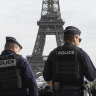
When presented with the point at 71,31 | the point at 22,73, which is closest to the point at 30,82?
the point at 22,73

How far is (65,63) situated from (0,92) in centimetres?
114

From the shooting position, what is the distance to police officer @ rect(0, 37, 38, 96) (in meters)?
6.08

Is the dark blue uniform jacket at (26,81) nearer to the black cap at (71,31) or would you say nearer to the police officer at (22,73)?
the police officer at (22,73)

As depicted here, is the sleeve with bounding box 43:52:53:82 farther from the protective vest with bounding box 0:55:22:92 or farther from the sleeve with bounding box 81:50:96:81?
the sleeve with bounding box 81:50:96:81

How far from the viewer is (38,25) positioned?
243ft

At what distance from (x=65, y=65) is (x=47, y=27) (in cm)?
6872

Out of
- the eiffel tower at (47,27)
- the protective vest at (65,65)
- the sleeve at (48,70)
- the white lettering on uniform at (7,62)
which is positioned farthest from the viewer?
the eiffel tower at (47,27)

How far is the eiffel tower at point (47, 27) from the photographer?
239 ft

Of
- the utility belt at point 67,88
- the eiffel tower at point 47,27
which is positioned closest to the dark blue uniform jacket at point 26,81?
the utility belt at point 67,88

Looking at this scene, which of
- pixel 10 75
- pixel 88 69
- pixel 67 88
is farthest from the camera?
pixel 10 75

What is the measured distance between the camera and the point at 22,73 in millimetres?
6266

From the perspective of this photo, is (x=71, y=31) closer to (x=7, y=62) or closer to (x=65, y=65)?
(x=65, y=65)

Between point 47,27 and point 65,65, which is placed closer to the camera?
point 65,65

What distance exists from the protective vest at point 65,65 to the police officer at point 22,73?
44 cm
